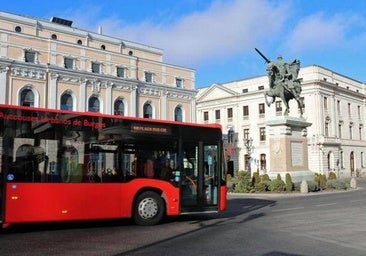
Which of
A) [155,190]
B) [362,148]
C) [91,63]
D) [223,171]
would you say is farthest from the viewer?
[362,148]

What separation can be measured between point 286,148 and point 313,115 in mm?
41660

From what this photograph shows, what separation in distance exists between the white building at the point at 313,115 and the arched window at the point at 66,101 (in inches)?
1092

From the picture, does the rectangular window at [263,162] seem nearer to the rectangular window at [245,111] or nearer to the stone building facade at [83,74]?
the rectangular window at [245,111]

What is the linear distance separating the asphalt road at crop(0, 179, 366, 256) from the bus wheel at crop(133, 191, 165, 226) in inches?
12.5

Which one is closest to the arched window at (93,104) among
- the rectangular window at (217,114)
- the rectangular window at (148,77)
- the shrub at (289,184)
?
the rectangular window at (148,77)

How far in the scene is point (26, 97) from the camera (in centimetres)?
5003

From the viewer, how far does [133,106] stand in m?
59.7

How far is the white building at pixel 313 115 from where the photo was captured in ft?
222

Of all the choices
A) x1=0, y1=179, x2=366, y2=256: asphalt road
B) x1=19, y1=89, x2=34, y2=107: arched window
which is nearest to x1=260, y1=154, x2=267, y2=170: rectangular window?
x1=19, y1=89, x2=34, y2=107: arched window

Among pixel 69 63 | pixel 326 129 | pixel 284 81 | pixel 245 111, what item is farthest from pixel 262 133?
pixel 284 81

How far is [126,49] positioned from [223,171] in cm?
5712

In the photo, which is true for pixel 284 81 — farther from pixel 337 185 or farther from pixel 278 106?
pixel 278 106

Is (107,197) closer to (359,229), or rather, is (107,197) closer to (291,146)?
(359,229)

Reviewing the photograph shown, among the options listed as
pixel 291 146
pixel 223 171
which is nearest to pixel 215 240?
pixel 223 171
